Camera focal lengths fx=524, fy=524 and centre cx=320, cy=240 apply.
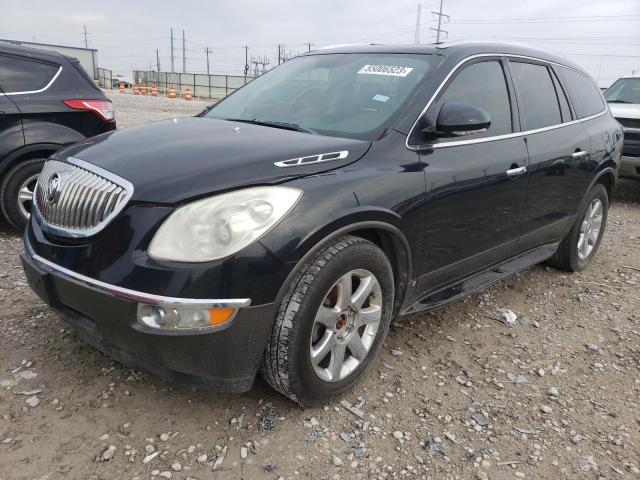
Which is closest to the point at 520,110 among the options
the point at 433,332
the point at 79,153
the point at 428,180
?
the point at 428,180

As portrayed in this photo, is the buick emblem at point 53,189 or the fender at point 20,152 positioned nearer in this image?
the buick emblem at point 53,189

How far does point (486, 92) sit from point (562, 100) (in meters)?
1.15

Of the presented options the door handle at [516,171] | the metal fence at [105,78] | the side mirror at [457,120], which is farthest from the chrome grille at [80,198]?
the metal fence at [105,78]

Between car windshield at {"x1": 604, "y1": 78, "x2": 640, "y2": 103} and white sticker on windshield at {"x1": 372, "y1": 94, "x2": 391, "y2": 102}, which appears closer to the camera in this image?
white sticker on windshield at {"x1": 372, "y1": 94, "x2": 391, "y2": 102}

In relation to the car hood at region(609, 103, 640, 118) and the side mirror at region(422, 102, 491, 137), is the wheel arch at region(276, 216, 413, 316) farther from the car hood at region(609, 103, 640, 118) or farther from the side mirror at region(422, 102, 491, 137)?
the car hood at region(609, 103, 640, 118)

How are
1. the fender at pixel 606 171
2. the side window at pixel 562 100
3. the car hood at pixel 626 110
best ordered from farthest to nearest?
the car hood at pixel 626 110 < the fender at pixel 606 171 < the side window at pixel 562 100

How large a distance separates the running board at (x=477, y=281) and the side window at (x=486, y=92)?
2.97ft

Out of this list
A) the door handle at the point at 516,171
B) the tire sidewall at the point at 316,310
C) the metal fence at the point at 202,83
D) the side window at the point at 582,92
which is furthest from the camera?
the metal fence at the point at 202,83

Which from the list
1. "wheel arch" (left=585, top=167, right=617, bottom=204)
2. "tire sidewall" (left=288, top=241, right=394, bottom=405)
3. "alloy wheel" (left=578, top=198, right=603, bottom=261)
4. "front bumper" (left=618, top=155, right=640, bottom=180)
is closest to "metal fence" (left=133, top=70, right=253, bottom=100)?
"front bumper" (left=618, top=155, right=640, bottom=180)

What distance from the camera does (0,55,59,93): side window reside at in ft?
15.0

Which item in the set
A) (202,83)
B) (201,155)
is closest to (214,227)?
(201,155)

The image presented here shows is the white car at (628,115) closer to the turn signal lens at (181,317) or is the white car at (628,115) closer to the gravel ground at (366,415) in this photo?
the gravel ground at (366,415)

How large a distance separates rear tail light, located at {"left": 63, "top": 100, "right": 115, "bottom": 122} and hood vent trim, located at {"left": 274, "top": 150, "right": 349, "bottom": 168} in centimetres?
340

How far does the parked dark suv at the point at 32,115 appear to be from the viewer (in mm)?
4523
